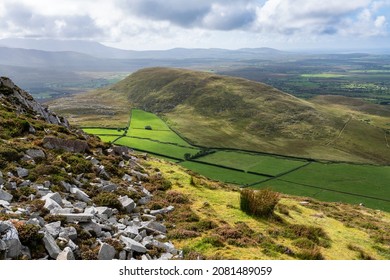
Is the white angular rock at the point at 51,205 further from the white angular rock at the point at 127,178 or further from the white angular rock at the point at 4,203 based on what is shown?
the white angular rock at the point at 127,178

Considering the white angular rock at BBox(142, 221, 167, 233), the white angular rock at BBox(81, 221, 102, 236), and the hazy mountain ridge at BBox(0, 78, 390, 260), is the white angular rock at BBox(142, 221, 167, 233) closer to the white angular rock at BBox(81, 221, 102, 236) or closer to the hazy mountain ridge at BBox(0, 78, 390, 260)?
the hazy mountain ridge at BBox(0, 78, 390, 260)

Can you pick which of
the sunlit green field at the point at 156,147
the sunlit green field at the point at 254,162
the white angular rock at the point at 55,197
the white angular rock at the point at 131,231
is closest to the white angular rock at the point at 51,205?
the white angular rock at the point at 55,197

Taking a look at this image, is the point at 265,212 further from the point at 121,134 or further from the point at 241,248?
the point at 121,134

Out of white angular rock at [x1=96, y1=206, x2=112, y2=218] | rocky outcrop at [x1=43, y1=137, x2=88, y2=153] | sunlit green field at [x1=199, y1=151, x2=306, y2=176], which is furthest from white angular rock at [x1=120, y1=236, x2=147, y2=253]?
sunlit green field at [x1=199, y1=151, x2=306, y2=176]

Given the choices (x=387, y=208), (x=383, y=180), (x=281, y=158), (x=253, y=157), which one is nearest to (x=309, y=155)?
(x=281, y=158)

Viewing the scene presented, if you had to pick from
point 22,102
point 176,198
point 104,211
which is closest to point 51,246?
point 104,211
